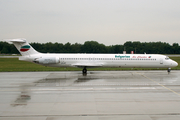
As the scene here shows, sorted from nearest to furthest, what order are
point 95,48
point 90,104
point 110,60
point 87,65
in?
point 90,104
point 87,65
point 110,60
point 95,48

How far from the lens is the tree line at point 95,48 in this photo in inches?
3258

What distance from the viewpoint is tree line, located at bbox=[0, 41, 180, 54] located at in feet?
271

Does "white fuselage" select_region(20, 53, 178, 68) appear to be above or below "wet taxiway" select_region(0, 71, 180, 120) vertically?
above

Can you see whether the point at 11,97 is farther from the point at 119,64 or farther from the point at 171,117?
the point at 119,64

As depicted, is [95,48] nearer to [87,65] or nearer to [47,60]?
[87,65]

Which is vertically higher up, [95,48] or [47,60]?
[95,48]

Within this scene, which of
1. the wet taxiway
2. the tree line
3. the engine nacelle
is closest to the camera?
the wet taxiway

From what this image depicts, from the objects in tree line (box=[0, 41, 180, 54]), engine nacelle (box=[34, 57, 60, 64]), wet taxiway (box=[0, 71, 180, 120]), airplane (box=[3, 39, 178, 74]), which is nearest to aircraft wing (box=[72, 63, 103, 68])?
airplane (box=[3, 39, 178, 74])

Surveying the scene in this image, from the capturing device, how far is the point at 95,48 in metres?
84.0

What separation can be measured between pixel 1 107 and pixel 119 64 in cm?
1717

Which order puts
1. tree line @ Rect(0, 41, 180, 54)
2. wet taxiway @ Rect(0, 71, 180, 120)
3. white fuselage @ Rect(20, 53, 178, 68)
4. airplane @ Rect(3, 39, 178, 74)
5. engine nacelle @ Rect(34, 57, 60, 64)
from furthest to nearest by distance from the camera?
tree line @ Rect(0, 41, 180, 54), white fuselage @ Rect(20, 53, 178, 68), airplane @ Rect(3, 39, 178, 74), engine nacelle @ Rect(34, 57, 60, 64), wet taxiway @ Rect(0, 71, 180, 120)

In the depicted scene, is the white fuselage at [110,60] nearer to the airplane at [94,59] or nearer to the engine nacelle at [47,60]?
the airplane at [94,59]

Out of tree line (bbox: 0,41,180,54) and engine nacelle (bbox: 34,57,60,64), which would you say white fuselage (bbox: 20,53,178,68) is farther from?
tree line (bbox: 0,41,180,54)

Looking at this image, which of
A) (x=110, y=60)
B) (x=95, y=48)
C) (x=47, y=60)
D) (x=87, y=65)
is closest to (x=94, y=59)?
(x=87, y=65)
